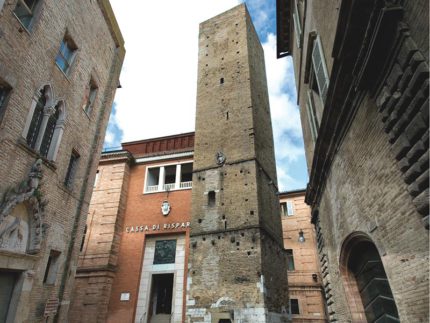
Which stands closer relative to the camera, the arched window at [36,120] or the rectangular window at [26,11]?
the rectangular window at [26,11]

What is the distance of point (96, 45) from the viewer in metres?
11.3

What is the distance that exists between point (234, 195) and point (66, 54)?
8.63m

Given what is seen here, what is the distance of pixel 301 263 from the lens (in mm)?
20438

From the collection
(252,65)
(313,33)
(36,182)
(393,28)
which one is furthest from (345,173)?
(252,65)

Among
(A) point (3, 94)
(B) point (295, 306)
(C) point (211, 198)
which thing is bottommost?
(B) point (295, 306)

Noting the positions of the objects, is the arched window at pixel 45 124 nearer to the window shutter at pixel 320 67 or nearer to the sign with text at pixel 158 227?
the window shutter at pixel 320 67

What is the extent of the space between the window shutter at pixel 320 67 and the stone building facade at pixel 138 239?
9.94 meters

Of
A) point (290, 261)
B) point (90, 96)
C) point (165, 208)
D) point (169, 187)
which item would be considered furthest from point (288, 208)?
point (90, 96)

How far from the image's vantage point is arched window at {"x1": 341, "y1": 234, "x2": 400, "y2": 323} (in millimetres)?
5219

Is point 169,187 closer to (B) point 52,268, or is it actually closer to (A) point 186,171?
(A) point 186,171

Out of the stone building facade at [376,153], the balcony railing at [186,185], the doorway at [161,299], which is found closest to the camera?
the stone building facade at [376,153]

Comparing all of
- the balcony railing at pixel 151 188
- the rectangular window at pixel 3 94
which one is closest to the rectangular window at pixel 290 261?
the balcony railing at pixel 151 188

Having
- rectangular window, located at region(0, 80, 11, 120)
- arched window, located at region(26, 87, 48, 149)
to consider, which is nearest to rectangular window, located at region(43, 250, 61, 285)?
arched window, located at region(26, 87, 48, 149)

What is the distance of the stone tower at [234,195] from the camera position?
11633 mm
